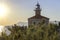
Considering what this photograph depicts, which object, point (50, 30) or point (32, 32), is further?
point (50, 30)

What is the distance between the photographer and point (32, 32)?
5.29 metres

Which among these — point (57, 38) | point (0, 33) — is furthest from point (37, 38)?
point (0, 33)

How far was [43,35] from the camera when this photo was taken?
5.26m

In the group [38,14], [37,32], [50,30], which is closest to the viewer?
[37,32]

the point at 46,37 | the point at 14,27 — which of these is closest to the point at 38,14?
the point at 14,27

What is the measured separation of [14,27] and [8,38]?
36.5 inches

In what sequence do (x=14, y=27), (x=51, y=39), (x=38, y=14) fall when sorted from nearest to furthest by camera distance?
(x=51, y=39)
(x=14, y=27)
(x=38, y=14)

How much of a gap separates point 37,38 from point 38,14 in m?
14.2

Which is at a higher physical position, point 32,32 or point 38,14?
point 32,32

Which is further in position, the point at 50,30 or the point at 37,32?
the point at 50,30

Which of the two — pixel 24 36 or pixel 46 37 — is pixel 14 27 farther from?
pixel 46 37

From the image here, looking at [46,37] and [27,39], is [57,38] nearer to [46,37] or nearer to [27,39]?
[46,37]

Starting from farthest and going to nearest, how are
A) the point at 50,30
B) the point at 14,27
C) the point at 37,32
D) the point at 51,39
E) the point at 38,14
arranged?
1. the point at 38,14
2. the point at 14,27
3. the point at 50,30
4. the point at 37,32
5. the point at 51,39

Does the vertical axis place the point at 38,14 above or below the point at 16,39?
below
